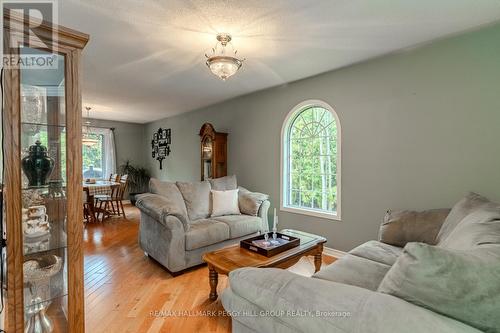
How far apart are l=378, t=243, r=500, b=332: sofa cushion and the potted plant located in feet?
23.8

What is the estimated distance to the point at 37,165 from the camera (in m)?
1.29

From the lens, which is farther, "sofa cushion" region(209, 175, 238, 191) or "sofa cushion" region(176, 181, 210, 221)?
"sofa cushion" region(209, 175, 238, 191)

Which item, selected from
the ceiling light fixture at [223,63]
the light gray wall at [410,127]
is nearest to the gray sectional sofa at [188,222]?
the light gray wall at [410,127]

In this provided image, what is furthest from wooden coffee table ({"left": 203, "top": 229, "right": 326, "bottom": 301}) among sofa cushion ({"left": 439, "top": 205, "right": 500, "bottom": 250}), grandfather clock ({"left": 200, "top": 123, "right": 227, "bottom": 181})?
A: grandfather clock ({"left": 200, "top": 123, "right": 227, "bottom": 181})

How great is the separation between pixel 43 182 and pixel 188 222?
5.63ft

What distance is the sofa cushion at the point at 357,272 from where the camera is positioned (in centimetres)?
153

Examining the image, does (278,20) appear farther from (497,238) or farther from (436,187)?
(436,187)

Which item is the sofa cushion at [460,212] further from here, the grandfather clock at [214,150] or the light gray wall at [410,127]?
the grandfather clock at [214,150]

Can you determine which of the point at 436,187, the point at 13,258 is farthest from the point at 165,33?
the point at 436,187

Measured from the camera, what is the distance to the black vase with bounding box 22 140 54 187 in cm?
124

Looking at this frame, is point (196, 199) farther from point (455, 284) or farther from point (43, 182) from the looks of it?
point (455, 284)

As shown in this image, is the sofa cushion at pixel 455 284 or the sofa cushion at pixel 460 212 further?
the sofa cushion at pixel 460 212

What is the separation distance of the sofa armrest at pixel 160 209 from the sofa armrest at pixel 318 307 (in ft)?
5.55

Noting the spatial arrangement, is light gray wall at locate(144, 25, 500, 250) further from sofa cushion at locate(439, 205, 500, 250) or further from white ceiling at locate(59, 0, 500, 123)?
sofa cushion at locate(439, 205, 500, 250)
